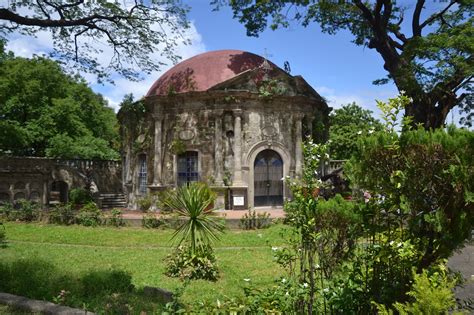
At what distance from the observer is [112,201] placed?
26656 mm

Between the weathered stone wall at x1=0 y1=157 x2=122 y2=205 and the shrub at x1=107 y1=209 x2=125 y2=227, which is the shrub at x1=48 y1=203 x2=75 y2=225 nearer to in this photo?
the shrub at x1=107 y1=209 x2=125 y2=227

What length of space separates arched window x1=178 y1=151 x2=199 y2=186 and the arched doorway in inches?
122

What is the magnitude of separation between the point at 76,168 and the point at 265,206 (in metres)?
14.1

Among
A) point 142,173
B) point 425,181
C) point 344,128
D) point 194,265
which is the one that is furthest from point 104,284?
point 344,128

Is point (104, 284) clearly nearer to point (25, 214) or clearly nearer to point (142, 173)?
point (25, 214)

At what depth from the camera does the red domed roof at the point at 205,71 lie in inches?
826

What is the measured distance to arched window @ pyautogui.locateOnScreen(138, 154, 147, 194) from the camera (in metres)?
22.8

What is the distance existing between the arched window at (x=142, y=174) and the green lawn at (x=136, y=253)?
7.37 m

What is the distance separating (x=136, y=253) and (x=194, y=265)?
3.10m

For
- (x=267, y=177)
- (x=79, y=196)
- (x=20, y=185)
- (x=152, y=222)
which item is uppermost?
(x=267, y=177)

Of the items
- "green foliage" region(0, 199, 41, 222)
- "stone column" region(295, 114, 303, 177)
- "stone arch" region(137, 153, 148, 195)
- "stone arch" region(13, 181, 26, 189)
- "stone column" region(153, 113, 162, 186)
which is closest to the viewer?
"green foliage" region(0, 199, 41, 222)

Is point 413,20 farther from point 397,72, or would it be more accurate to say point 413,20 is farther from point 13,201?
point 13,201

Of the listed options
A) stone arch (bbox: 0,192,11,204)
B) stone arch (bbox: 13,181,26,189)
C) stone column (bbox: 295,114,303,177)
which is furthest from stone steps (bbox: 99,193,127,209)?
stone column (bbox: 295,114,303,177)

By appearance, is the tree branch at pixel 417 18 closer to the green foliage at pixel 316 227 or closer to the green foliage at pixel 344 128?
the green foliage at pixel 344 128
